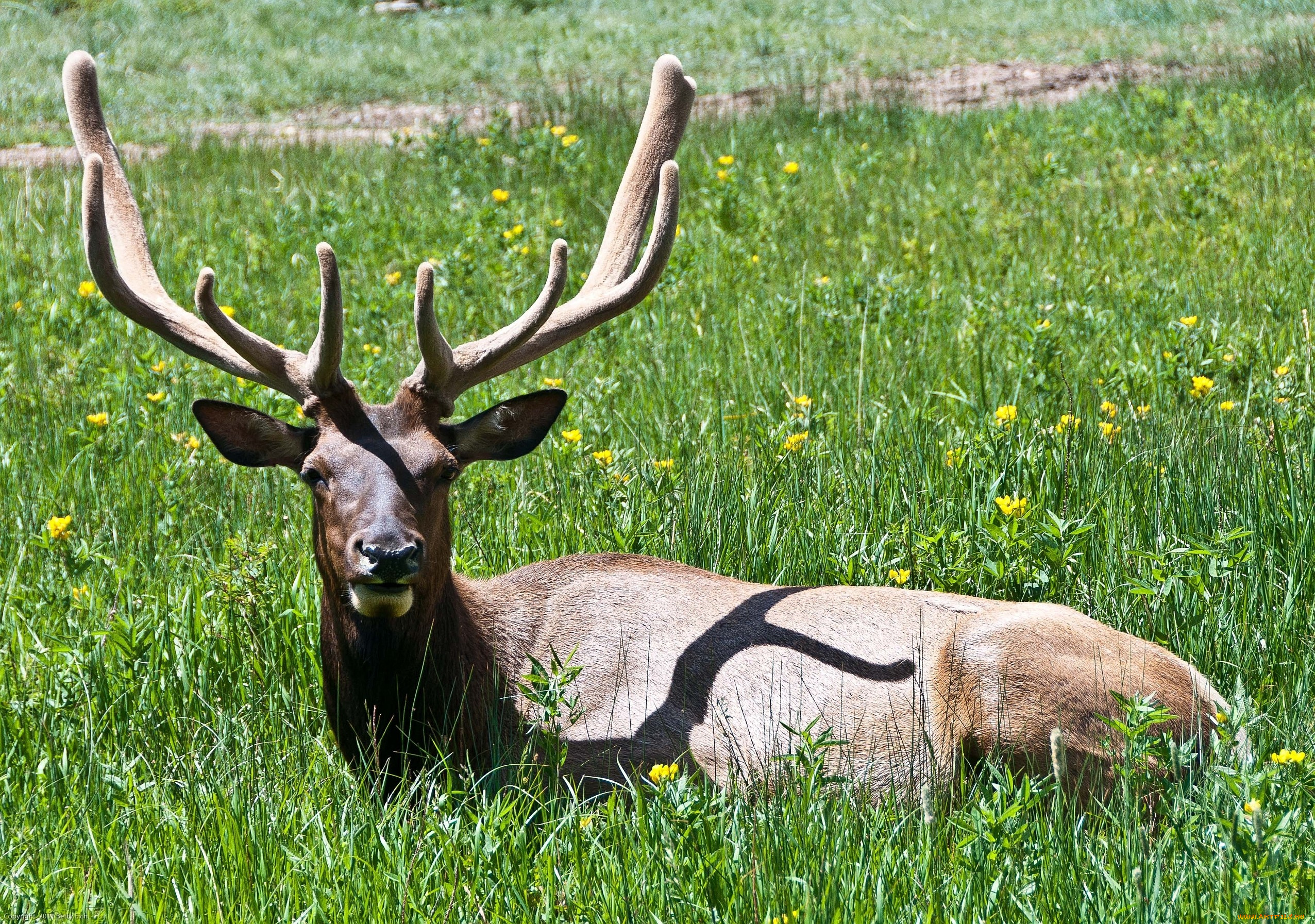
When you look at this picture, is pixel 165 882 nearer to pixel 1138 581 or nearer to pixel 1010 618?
pixel 1010 618

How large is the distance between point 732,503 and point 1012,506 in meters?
1.09

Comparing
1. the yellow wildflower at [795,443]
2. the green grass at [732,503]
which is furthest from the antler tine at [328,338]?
the yellow wildflower at [795,443]

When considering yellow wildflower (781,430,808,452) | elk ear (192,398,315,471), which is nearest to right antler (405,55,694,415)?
elk ear (192,398,315,471)

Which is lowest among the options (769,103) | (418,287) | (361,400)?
(361,400)

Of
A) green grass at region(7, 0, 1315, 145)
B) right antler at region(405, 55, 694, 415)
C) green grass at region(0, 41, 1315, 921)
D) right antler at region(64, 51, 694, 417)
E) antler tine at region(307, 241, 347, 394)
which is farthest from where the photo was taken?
green grass at region(7, 0, 1315, 145)

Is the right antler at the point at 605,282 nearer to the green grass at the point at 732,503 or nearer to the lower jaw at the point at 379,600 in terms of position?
the lower jaw at the point at 379,600

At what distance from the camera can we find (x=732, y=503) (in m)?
5.07

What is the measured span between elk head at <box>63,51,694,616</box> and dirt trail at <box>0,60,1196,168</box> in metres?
8.35

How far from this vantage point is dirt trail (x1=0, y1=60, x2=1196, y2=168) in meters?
14.9

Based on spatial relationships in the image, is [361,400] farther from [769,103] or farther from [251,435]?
[769,103]

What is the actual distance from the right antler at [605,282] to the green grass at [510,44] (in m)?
9.03

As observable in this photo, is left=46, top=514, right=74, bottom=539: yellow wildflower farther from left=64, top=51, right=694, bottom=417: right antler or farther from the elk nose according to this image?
the elk nose

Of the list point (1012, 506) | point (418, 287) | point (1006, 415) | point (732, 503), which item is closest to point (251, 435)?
point (418, 287)

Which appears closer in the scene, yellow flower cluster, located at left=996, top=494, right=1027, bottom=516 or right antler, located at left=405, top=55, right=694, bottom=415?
right antler, located at left=405, top=55, right=694, bottom=415
